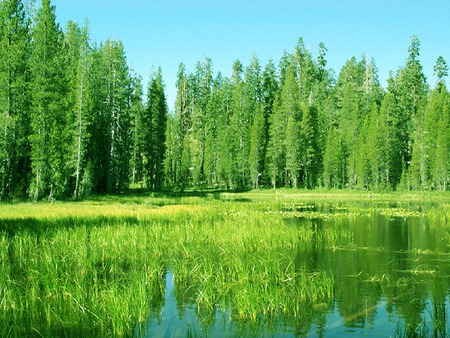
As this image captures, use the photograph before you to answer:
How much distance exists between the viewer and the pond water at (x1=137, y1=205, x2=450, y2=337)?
7559 mm

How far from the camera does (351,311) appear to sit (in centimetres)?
869

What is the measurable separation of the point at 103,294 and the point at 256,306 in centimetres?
311

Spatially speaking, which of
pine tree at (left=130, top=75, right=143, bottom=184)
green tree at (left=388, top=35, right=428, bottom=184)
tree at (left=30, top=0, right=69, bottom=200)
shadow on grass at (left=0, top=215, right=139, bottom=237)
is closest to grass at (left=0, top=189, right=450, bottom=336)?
shadow on grass at (left=0, top=215, right=139, bottom=237)

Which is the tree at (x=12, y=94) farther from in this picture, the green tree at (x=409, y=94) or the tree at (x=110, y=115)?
the green tree at (x=409, y=94)

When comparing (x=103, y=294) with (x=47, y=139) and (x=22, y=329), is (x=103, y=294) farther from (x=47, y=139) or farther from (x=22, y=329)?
(x=47, y=139)

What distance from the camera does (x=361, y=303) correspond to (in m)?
9.13

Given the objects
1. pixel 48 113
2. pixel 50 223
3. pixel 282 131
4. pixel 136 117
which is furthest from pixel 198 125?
pixel 50 223

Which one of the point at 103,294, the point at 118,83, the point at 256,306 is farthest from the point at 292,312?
the point at 118,83

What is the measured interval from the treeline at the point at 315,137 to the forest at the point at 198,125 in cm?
21

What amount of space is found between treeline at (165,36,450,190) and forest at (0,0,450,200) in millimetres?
213

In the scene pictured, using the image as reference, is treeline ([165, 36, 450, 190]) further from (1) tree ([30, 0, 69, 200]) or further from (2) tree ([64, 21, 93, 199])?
Answer: (1) tree ([30, 0, 69, 200])

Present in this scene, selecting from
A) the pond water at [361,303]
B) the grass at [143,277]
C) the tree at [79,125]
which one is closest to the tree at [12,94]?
the tree at [79,125]

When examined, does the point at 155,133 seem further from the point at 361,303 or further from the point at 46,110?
the point at 361,303

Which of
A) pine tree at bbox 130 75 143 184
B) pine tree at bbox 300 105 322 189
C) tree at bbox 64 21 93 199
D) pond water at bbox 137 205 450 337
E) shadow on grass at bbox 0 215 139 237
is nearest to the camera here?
pond water at bbox 137 205 450 337
